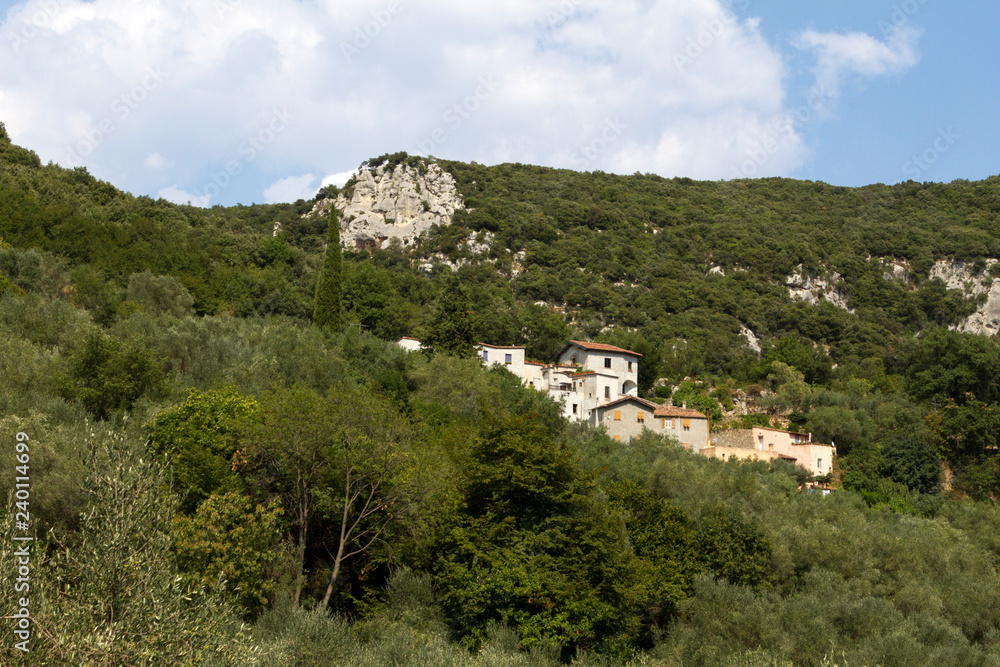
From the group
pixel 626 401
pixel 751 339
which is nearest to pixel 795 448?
pixel 626 401

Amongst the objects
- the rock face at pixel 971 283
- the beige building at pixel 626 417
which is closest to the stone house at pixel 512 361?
the beige building at pixel 626 417

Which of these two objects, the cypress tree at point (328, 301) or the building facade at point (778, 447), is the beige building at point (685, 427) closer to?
the building facade at point (778, 447)

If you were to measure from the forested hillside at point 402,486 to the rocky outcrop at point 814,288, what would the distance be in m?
21.4

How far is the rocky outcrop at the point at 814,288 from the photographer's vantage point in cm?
9000

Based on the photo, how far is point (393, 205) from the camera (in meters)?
94.9

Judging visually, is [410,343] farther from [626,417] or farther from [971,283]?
[971,283]

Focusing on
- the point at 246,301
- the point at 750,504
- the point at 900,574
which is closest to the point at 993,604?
the point at 900,574

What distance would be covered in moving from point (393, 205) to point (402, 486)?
247 feet

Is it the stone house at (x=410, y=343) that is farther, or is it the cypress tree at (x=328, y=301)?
the stone house at (x=410, y=343)

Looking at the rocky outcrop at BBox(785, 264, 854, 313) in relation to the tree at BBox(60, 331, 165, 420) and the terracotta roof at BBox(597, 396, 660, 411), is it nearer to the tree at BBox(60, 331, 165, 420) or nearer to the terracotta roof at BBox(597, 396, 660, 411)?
the terracotta roof at BBox(597, 396, 660, 411)

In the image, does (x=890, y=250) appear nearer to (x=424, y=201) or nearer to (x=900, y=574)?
(x=424, y=201)

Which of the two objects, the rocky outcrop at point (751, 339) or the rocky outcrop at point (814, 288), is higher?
the rocky outcrop at point (814, 288)

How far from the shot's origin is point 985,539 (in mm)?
36281

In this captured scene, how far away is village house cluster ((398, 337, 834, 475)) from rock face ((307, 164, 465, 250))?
44575 millimetres
